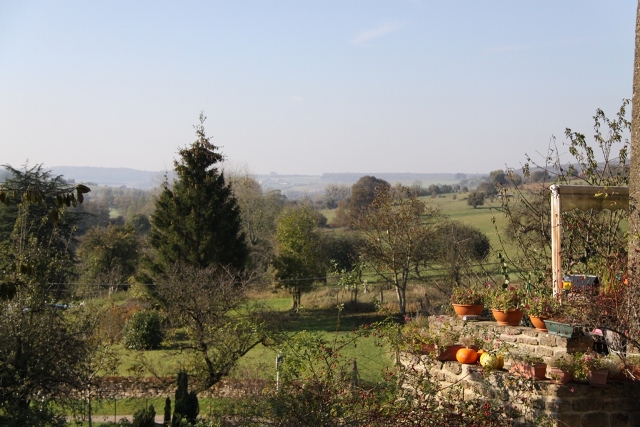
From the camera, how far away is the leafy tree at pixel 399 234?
30.7 metres

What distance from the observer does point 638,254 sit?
22.0 ft

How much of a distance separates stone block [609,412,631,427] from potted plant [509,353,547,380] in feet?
2.59

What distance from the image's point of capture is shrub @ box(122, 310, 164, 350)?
2292 centimetres

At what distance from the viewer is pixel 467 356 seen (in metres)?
6.62

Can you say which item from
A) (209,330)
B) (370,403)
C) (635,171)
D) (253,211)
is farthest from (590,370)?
(253,211)

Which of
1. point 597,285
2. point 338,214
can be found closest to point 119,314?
point 597,285

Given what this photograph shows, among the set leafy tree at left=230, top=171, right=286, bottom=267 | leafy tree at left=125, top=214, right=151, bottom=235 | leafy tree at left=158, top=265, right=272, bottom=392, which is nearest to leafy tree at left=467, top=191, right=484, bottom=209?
leafy tree at left=158, top=265, right=272, bottom=392

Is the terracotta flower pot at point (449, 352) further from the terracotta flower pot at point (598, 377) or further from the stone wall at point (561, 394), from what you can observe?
the terracotta flower pot at point (598, 377)

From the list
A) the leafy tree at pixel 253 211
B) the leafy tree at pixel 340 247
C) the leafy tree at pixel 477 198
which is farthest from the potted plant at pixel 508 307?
the leafy tree at pixel 253 211

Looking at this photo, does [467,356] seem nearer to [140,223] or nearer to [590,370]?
[590,370]

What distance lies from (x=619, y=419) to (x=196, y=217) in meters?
24.6

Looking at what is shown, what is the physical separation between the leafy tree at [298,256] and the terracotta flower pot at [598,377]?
1085 inches

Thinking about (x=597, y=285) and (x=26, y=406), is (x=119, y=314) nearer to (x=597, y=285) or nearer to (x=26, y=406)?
(x=26, y=406)

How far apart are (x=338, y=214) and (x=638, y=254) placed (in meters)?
55.5
